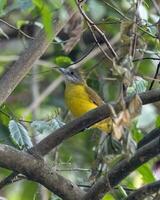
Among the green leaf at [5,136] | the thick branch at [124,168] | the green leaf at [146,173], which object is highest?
the green leaf at [5,136]

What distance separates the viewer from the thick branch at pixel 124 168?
244 centimetres

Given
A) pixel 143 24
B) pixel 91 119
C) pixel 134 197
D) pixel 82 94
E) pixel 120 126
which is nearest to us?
pixel 120 126

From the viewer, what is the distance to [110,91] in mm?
5762

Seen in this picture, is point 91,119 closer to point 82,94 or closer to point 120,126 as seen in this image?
point 120,126

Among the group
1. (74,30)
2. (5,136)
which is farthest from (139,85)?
(5,136)

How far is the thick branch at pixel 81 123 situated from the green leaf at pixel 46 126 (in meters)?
0.55

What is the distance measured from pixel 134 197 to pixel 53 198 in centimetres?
91

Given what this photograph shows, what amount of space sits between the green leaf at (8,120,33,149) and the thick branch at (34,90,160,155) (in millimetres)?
327

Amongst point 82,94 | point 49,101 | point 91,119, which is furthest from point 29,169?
point 49,101

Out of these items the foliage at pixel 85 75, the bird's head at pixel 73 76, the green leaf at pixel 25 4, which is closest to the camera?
the foliage at pixel 85 75

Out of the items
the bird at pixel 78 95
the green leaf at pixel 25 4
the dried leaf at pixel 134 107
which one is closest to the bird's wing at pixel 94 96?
the bird at pixel 78 95

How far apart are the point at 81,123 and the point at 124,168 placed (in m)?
0.32

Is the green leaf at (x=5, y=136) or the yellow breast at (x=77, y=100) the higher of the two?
the yellow breast at (x=77, y=100)

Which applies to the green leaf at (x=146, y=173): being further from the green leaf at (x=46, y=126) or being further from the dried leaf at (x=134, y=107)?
the dried leaf at (x=134, y=107)
